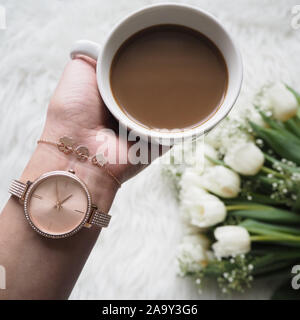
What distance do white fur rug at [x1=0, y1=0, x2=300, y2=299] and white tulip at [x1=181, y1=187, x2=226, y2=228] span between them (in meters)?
0.19

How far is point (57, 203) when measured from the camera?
2.11 feet

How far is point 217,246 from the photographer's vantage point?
67 cm

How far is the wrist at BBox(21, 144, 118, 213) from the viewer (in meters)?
0.68

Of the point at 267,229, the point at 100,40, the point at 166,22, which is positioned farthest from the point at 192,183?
the point at 100,40

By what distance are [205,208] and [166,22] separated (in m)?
0.33

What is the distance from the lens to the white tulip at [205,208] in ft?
2.18

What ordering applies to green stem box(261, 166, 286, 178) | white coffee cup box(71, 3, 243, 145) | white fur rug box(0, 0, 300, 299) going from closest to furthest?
white coffee cup box(71, 3, 243, 145), green stem box(261, 166, 286, 178), white fur rug box(0, 0, 300, 299)

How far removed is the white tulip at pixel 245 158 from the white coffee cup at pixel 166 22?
10cm

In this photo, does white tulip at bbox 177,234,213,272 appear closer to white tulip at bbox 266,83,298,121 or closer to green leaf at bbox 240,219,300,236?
green leaf at bbox 240,219,300,236

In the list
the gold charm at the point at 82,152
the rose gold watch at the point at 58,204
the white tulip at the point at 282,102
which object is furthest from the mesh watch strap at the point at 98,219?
the white tulip at the point at 282,102

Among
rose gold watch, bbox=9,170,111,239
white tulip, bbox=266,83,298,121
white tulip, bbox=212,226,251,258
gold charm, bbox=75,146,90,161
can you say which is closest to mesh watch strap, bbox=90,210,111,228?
rose gold watch, bbox=9,170,111,239

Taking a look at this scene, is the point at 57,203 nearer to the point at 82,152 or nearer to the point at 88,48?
the point at 82,152
